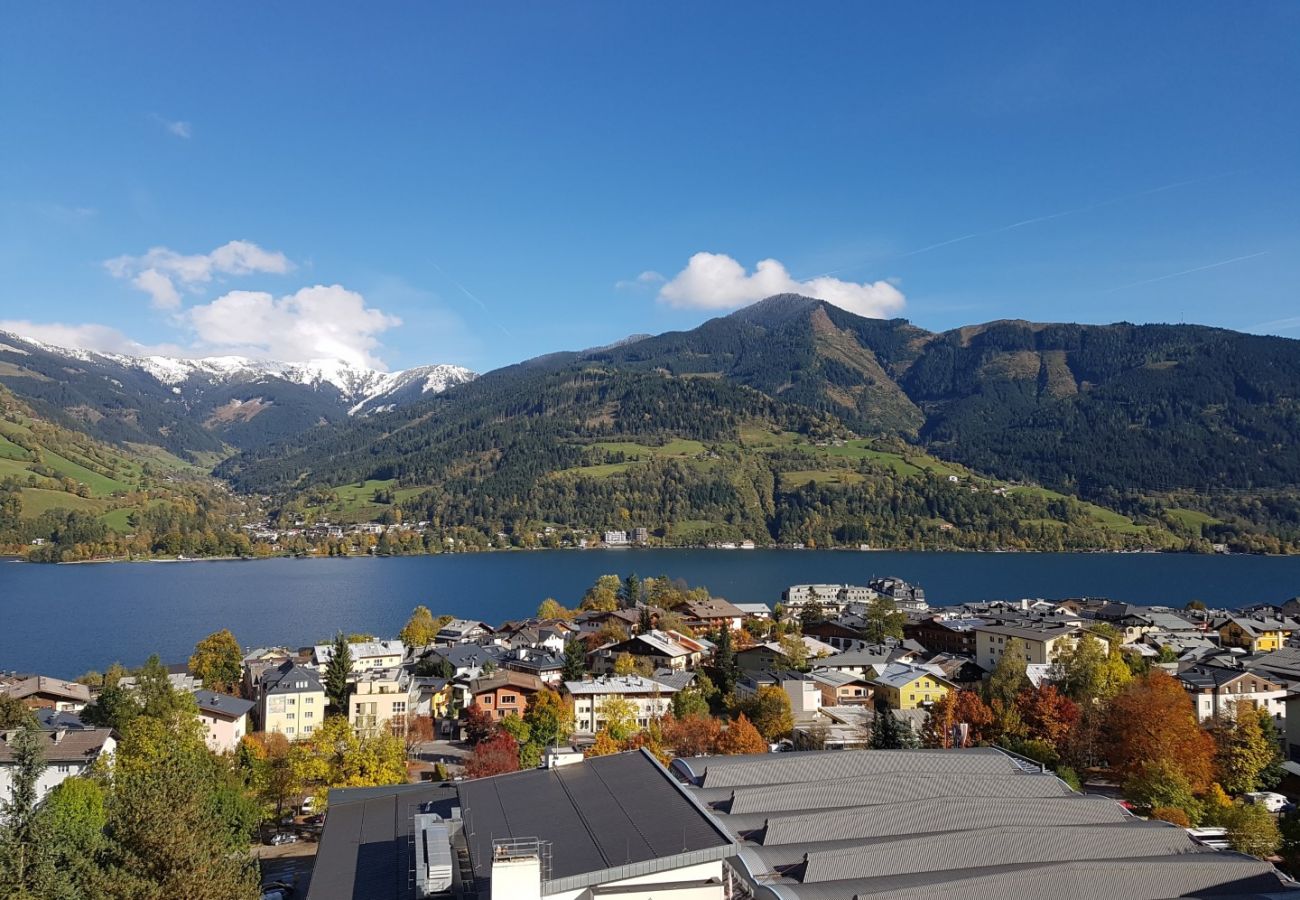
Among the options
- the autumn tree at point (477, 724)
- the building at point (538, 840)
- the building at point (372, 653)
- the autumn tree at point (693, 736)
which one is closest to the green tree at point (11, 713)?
the autumn tree at point (477, 724)

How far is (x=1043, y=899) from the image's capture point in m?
13.5

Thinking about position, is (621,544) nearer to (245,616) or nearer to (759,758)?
(245,616)

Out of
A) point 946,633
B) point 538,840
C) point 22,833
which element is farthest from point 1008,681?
point 22,833

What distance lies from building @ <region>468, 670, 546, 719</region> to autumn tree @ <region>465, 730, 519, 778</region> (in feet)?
20.4

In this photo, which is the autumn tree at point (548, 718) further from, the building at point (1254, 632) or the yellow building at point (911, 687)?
the building at point (1254, 632)

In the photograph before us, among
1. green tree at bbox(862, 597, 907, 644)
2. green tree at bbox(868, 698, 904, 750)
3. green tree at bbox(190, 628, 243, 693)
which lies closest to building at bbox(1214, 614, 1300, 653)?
green tree at bbox(862, 597, 907, 644)

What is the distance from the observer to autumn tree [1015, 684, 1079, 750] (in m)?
27.9

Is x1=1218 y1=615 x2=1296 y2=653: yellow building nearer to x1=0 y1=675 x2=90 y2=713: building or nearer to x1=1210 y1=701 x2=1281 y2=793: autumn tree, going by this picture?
x1=1210 y1=701 x2=1281 y2=793: autumn tree

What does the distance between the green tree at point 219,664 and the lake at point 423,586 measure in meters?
9.52

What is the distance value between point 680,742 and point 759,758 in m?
9.65

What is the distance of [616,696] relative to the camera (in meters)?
36.0

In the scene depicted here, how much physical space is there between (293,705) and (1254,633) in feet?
164

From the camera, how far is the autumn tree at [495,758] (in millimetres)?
25609

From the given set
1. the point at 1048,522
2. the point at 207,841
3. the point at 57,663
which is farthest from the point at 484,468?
the point at 207,841
